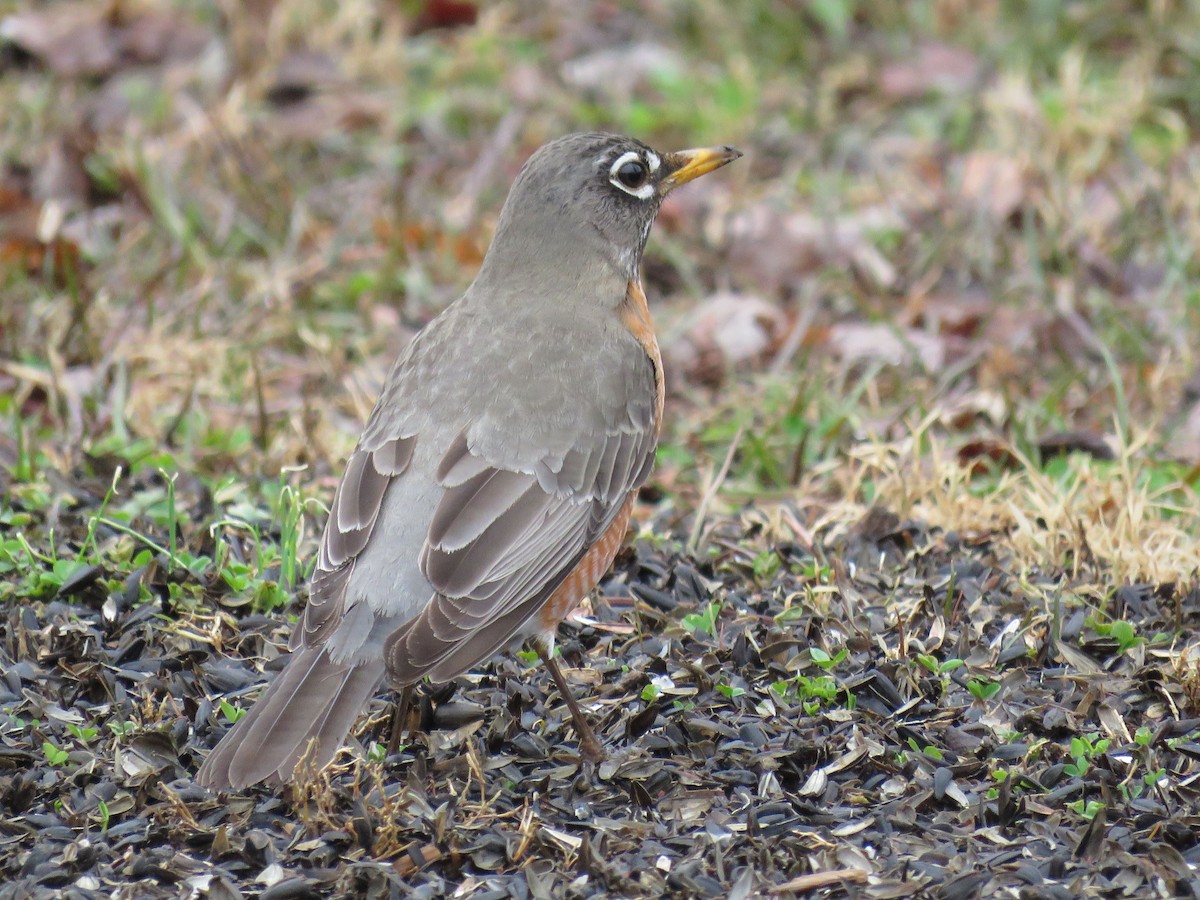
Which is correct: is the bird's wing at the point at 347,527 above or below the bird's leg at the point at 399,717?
above

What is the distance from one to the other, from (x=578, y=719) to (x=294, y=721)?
2.85 ft

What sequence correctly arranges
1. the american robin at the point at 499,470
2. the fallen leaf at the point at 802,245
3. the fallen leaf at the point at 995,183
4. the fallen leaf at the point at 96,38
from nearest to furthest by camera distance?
the american robin at the point at 499,470 < the fallen leaf at the point at 802,245 < the fallen leaf at the point at 995,183 < the fallen leaf at the point at 96,38

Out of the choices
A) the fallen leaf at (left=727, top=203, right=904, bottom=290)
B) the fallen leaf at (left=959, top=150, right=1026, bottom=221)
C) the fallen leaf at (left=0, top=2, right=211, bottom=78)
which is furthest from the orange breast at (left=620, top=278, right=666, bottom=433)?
the fallen leaf at (left=0, top=2, right=211, bottom=78)

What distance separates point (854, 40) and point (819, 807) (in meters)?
7.35

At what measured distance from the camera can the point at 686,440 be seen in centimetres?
712

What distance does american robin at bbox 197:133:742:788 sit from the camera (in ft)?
14.2

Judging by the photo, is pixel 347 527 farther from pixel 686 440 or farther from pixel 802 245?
pixel 802 245

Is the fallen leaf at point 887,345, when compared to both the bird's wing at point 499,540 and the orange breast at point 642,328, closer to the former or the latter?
the orange breast at point 642,328

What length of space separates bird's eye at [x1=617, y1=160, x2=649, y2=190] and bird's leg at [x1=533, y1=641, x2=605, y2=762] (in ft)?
6.45

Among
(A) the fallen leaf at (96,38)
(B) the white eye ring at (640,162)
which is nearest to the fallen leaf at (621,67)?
(A) the fallen leaf at (96,38)

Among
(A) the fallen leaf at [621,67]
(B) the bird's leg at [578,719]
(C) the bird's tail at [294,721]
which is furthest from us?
(A) the fallen leaf at [621,67]

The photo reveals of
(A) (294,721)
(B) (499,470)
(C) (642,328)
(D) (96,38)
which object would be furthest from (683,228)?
(A) (294,721)

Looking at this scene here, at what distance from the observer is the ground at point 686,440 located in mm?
4352

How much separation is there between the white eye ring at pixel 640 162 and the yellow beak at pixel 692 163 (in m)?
0.07
